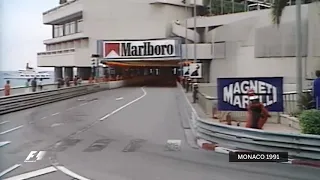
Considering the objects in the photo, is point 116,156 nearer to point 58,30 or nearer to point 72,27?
point 72,27

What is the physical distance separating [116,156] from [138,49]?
6275cm

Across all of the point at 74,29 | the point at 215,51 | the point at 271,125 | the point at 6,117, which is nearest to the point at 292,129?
the point at 271,125

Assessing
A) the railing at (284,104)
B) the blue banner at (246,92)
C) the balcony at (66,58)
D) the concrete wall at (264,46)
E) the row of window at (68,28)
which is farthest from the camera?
the row of window at (68,28)

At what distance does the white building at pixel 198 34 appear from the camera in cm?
5297

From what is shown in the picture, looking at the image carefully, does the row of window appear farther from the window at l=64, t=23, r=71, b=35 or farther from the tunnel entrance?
the tunnel entrance

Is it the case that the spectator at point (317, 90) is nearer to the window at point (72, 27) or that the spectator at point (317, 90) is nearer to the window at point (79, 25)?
the window at point (79, 25)

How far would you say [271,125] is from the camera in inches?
756

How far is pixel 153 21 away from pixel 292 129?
6704 centimetres

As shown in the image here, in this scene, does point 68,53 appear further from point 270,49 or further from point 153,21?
point 270,49

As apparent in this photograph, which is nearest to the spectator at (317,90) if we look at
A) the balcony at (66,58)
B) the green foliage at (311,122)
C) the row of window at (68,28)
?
the green foliage at (311,122)
